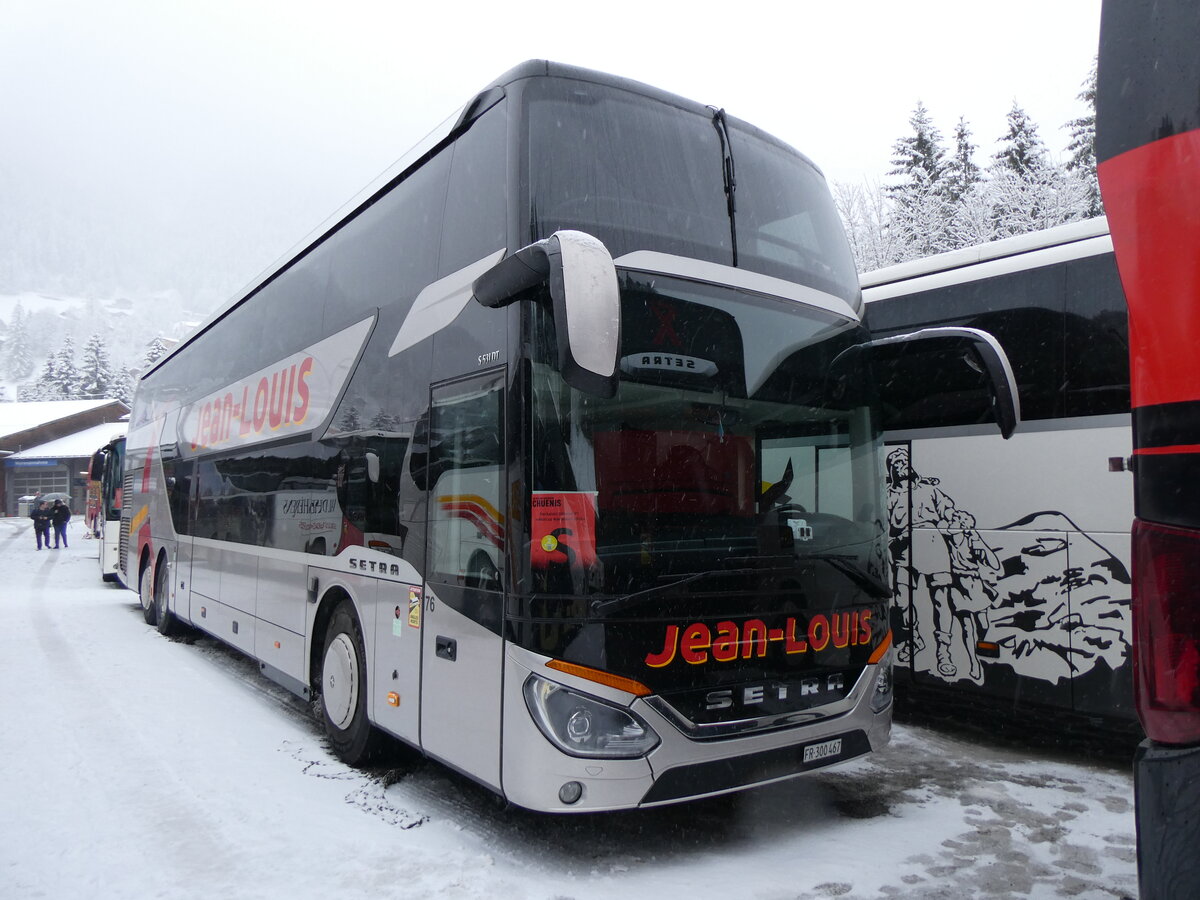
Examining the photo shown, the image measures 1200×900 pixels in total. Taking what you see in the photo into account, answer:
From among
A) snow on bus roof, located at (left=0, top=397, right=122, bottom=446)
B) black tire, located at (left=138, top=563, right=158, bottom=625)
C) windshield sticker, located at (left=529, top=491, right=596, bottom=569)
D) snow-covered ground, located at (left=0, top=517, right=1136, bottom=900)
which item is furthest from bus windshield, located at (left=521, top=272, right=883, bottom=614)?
snow on bus roof, located at (left=0, top=397, right=122, bottom=446)

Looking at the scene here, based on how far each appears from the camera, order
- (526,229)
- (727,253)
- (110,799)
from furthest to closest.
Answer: (110,799)
(727,253)
(526,229)

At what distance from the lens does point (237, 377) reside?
9086 millimetres

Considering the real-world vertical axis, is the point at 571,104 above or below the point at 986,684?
above

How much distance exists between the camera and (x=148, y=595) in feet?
42.6

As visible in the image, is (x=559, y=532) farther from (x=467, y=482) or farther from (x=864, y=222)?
(x=864, y=222)

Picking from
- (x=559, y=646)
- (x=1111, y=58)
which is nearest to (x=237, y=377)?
(x=559, y=646)

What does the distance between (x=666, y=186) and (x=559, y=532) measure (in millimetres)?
1890

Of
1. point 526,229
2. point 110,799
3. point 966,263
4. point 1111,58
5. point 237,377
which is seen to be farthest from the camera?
point 237,377

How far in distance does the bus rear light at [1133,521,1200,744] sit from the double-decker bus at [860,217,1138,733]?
3694 mm

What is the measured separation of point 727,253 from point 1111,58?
2393mm

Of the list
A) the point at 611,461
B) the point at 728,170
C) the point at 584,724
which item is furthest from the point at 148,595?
the point at 728,170

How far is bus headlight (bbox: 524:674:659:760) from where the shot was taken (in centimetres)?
395

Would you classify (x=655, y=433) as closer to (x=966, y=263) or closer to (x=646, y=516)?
(x=646, y=516)

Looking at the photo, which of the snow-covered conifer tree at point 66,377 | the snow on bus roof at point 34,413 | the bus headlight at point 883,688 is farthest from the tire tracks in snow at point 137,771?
the snow-covered conifer tree at point 66,377
